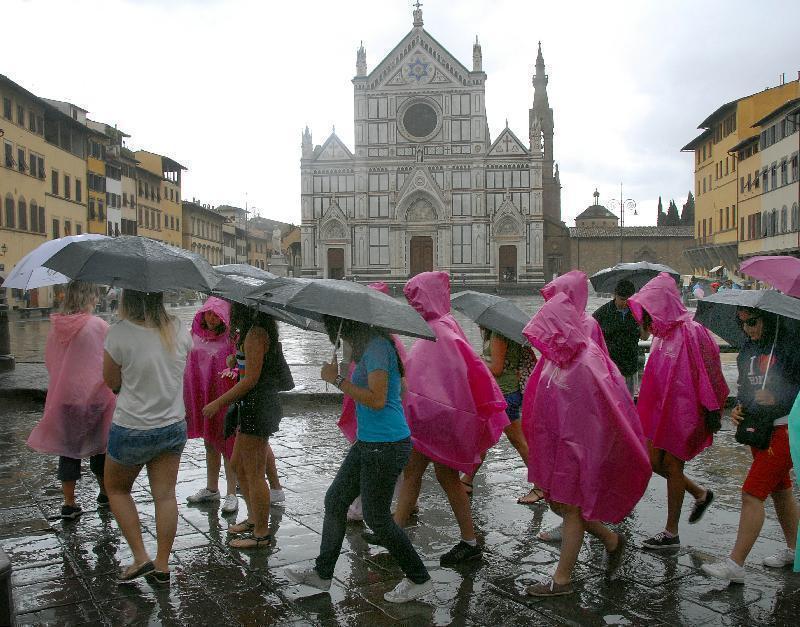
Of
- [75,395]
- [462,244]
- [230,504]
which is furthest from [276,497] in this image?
[462,244]

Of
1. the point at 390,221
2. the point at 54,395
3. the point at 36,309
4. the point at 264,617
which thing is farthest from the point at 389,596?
the point at 390,221

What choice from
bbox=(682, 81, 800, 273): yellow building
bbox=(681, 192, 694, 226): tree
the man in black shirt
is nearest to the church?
bbox=(682, 81, 800, 273): yellow building

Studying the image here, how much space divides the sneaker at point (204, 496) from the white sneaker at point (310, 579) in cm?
193

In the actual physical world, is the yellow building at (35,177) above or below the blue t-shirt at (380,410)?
above

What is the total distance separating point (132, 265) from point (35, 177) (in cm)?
3901

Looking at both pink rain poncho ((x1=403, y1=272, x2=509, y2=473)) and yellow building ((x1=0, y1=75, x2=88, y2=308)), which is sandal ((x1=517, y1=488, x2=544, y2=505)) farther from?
yellow building ((x1=0, y1=75, x2=88, y2=308))

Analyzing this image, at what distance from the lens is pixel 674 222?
3634 inches

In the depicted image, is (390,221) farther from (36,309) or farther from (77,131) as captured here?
(36,309)

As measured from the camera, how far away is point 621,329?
6.88m

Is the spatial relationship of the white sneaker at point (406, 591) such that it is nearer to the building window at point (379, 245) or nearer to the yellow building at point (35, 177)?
the yellow building at point (35, 177)

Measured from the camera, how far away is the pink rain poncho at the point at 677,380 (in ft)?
16.2

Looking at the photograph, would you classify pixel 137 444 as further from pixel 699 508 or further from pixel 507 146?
pixel 507 146

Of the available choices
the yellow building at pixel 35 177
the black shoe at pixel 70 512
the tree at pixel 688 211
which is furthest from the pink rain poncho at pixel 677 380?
the tree at pixel 688 211

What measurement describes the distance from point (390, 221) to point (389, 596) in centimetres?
5324
